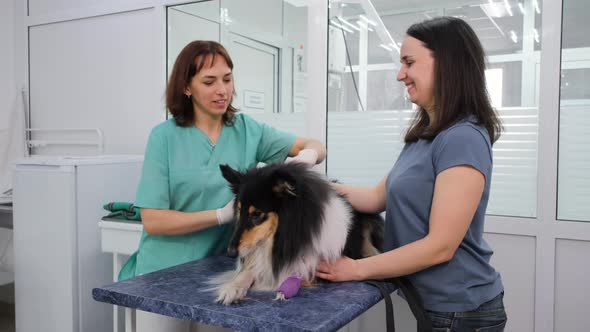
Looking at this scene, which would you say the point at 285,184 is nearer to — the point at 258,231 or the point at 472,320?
the point at 258,231

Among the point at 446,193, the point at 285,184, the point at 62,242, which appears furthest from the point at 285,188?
the point at 62,242

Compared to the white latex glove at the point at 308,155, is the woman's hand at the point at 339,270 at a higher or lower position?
lower

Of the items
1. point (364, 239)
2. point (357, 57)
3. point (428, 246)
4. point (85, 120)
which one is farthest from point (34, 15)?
point (428, 246)

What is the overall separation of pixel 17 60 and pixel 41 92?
37 cm

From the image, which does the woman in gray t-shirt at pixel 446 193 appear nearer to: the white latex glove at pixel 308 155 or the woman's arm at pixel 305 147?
the white latex glove at pixel 308 155

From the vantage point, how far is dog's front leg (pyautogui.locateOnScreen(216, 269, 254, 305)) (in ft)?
4.17

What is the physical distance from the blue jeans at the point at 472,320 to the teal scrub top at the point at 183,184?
2.78 feet

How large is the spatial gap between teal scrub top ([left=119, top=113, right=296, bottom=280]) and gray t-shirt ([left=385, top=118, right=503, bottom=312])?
0.69 m

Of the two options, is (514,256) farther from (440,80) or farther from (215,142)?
(215,142)

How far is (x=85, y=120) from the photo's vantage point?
3787 millimetres

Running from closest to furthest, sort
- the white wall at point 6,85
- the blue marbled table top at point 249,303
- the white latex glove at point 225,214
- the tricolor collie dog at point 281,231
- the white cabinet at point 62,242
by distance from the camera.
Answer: the blue marbled table top at point 249,303 < the tricolor collie dog at point 281,231 < the white latex glove at point 225,214 < the white cabinet at point 62,242 < the white wall at point 6,85

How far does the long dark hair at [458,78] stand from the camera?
1.34 m

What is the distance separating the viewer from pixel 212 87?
181cm

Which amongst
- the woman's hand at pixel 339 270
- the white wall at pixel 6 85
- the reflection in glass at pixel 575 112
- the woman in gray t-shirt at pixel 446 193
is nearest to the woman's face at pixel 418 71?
the woman in gray t-shirt at pixel 446 193
